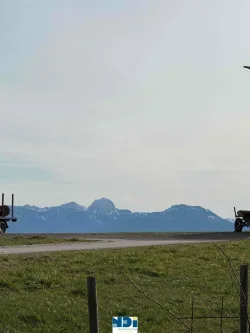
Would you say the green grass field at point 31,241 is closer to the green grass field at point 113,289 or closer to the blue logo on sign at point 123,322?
the green grass field at point 113,289

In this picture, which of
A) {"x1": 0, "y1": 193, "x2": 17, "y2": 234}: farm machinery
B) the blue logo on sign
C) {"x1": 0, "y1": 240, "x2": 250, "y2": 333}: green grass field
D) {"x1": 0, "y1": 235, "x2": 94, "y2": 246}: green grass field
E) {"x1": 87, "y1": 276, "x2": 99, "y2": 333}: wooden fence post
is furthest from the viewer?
{"x1": 0, "y1": 193, "x2": 17, "y2": 234}: farm machinery

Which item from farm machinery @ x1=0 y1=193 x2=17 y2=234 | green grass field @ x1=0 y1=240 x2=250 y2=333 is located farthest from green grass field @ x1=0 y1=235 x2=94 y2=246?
green grass field @ x1=0 y1=240 x2=250 y2=333

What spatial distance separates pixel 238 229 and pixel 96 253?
34.0m

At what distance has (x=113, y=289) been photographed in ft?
62.6

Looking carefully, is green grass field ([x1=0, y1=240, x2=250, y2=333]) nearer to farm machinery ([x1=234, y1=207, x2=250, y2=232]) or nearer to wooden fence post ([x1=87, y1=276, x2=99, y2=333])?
wooden fence post ([x1=87, y1=276, x2=99, y2=333])

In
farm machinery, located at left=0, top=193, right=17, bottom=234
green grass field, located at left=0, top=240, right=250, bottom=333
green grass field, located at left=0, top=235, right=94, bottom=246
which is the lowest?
green grass field, located at left=0, top=240, right=250, bottom=333

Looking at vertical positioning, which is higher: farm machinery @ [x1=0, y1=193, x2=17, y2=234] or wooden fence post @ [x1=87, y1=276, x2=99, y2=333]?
farm machinery @ [x1=0, y1=193, x2=17, y2=234]

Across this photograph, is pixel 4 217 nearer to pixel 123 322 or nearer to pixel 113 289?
pixel 113 289

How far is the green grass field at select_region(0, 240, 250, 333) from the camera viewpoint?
50.3ft

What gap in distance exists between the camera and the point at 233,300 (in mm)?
18062

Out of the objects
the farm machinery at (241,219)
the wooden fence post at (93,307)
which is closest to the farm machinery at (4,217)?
the farm machinery at (241,219)

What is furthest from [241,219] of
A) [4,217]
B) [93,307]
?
[93,307]

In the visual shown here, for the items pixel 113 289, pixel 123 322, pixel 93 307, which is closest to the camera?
pixel 123 322

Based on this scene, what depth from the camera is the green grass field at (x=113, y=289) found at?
15.3 metres
